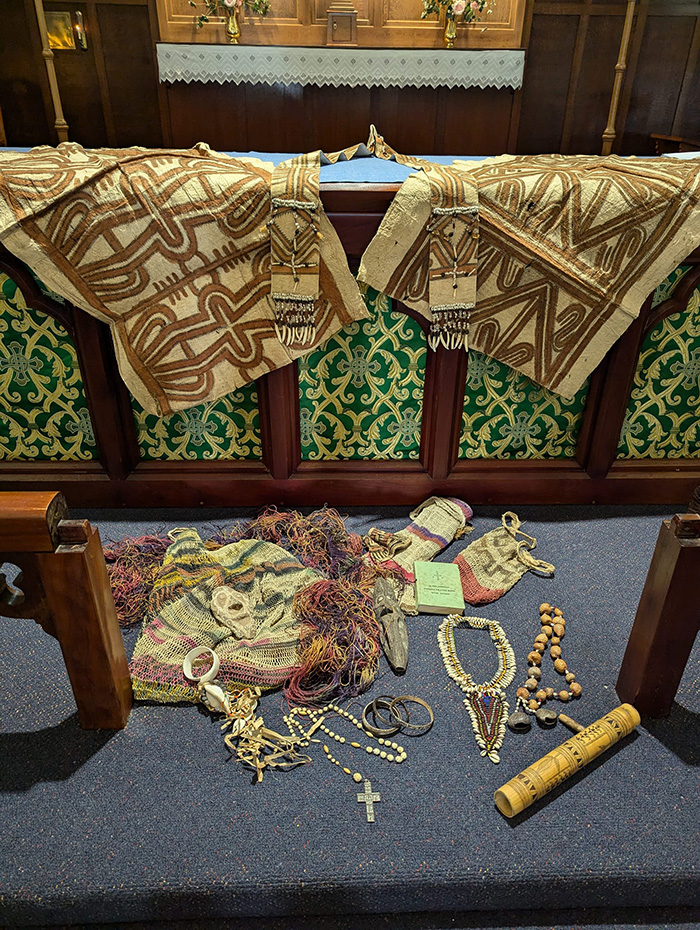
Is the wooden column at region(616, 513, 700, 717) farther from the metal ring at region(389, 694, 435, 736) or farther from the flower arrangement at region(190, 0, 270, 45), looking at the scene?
the flower arrangement at region(190, 0, 270, 45)

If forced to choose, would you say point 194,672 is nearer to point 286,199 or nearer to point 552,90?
point 286,199

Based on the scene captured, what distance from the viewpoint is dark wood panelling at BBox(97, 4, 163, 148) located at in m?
3.76

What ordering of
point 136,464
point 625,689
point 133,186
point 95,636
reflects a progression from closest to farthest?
point 95,636 < point 625,689 < point 133,186 < point 136,464

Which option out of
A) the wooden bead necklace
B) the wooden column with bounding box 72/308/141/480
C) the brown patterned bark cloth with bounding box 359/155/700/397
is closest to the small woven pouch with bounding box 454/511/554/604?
the wooden bead necklace

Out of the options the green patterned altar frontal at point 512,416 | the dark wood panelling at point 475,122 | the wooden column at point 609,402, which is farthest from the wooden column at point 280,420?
the dark wood panelling at point 475,122

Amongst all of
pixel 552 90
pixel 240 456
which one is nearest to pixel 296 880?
pixel 240 456

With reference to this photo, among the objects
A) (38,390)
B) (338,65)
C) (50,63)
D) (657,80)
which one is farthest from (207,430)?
(657,80)

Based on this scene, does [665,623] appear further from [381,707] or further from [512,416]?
[512,416]

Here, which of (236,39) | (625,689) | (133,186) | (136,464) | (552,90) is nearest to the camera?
(625,689)

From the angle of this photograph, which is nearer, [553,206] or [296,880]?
[296,880]

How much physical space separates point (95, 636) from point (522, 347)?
157 cm

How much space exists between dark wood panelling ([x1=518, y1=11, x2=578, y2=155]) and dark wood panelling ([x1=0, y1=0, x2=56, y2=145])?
2.92 m

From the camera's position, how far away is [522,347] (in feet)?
7.19

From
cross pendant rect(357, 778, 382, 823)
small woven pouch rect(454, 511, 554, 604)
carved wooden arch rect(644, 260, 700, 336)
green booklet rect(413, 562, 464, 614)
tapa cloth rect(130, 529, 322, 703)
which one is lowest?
cross pendant rect(357, 778, 382, 823)
